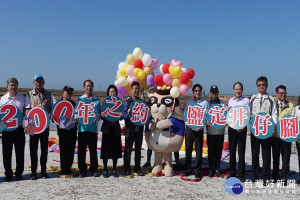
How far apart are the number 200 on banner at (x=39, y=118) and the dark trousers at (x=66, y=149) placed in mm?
416

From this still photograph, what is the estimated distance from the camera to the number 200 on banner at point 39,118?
18.4 ft

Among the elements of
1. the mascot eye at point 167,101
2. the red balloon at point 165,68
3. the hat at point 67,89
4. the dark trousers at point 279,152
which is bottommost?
the dark trousers at point 279,152

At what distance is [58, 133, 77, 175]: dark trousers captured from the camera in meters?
5.92

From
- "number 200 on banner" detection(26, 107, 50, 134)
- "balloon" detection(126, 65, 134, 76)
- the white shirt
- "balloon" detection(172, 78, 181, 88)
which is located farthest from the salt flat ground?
"balloon" detection(126, 65, 134, 76)

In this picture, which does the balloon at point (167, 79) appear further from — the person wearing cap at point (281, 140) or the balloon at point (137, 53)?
the person wearing cap at point (281, 140)

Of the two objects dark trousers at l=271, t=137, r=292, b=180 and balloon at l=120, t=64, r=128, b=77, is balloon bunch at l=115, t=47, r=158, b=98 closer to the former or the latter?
balloon at l=120, t=64, r=128, b=77

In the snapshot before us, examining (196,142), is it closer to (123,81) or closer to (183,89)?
(183,89)

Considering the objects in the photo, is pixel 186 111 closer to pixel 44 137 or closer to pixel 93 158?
pixel 93 158

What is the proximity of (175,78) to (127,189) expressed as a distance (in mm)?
2583

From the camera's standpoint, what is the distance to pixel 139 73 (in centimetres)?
641

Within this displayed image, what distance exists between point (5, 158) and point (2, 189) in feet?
2.37

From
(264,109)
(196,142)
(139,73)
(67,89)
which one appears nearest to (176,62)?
(139,73)

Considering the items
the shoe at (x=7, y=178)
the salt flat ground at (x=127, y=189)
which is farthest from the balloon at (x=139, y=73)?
the shoe at (x=7, y=178)

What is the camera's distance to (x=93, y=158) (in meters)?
6.20
